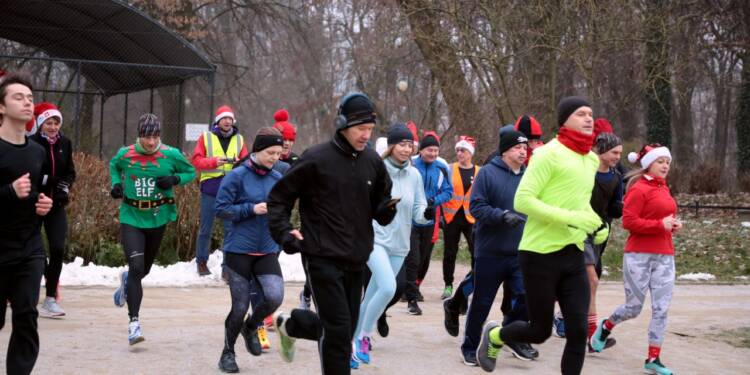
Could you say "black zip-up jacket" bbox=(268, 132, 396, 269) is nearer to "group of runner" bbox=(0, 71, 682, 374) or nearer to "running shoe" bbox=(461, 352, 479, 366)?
"group of runner" bbox=(0, 71, 682, 374)

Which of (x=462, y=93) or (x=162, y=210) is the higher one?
(x=462, y=93)

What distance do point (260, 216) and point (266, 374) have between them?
117 cm

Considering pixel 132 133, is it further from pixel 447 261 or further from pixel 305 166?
pixel 305 166

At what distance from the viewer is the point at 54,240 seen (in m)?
9.09

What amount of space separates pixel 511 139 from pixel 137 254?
313 cm

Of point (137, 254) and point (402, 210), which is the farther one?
point (402, 210)

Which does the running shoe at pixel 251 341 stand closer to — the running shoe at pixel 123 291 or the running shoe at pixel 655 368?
the running shoe at pixel 123 291

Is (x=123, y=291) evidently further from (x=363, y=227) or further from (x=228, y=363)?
(x=363, y=227)

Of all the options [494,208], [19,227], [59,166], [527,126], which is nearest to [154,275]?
[59,166]

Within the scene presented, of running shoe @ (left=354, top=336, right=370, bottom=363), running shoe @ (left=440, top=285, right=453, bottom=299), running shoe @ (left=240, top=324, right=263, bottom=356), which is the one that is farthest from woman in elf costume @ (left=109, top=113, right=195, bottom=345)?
running shoe @ (left=440, top=285, right=453, bottom=299)

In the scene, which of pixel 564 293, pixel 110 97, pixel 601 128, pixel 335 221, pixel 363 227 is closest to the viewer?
pixel 335 221

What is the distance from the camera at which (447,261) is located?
457 inches

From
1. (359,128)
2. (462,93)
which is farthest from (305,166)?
(462,93)

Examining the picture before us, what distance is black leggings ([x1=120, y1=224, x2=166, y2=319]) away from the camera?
7.87m
